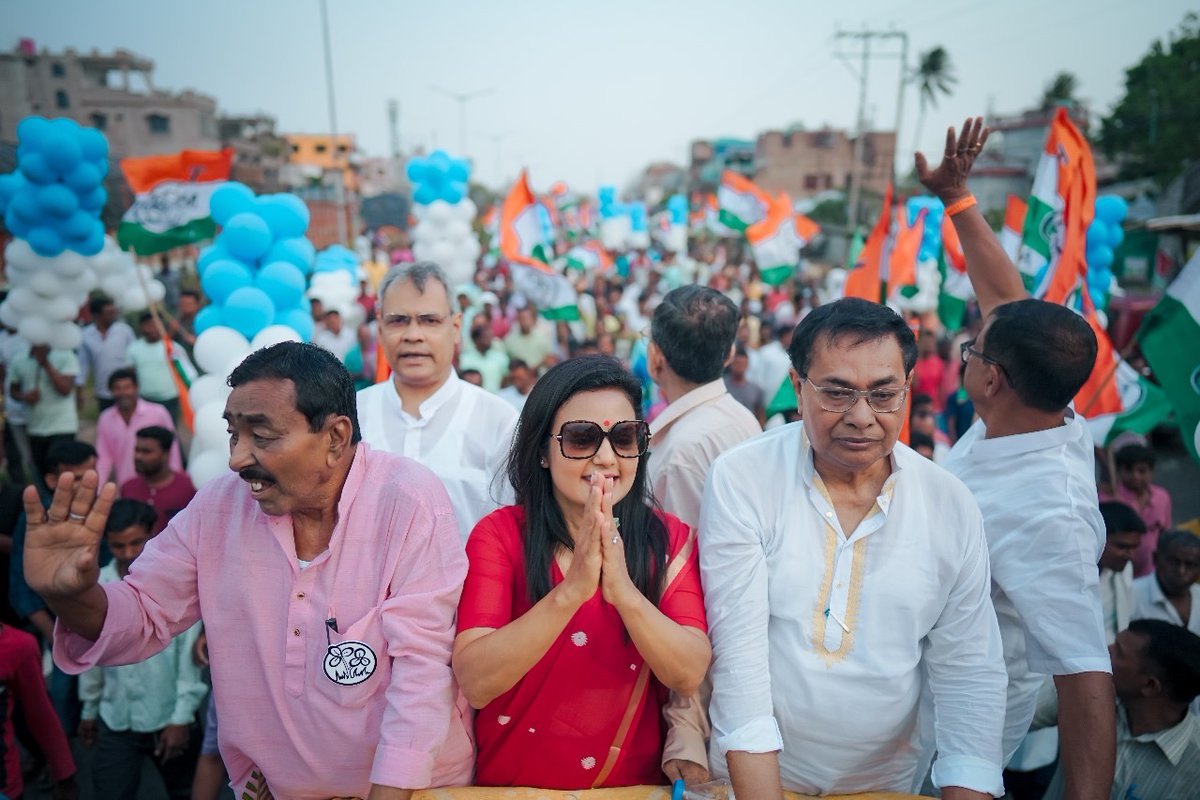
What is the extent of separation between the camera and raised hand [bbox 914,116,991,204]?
2787 millimetres

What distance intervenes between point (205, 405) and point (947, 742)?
4225mm

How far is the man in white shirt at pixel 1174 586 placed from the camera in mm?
3422

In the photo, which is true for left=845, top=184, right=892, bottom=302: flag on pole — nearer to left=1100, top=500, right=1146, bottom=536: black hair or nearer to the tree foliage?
left=1100, top=500, right=1146, bottom=536: black hair

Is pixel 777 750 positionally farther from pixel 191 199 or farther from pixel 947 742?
pixel 191 199

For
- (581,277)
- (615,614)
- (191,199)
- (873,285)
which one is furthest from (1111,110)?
(615,614)

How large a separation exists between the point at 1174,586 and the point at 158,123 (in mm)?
45188

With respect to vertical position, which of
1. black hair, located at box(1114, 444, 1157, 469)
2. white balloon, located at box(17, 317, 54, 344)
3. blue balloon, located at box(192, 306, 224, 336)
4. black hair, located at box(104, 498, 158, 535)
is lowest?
black hair, located at box(1114, 444, 1157, 469)

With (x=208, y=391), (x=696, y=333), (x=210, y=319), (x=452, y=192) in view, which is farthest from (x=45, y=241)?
(x=696, y=333)

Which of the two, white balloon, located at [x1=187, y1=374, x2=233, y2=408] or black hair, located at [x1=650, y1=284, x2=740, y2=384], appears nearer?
black hair, located at [x1=650, y1=284, x2=740, y2=384]

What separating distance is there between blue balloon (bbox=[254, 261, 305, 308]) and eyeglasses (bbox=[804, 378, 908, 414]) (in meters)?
4.15

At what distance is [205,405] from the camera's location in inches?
179

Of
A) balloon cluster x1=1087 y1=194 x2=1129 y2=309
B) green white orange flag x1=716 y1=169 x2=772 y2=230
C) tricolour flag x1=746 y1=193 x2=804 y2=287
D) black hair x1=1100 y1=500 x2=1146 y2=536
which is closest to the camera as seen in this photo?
black hair x1=1100 y1=500 x2=1146 y2=536

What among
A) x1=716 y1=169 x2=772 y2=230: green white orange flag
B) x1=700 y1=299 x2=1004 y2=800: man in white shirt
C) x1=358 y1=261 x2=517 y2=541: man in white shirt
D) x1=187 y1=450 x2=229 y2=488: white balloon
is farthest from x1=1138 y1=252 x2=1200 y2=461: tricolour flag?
x1=716 y1=169 x2=772 y2=230: green white orange flag

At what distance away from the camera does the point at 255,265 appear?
206 inches
